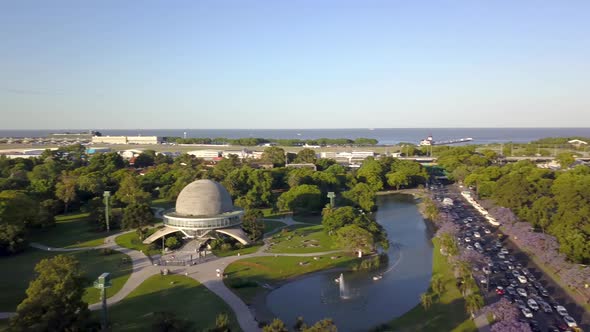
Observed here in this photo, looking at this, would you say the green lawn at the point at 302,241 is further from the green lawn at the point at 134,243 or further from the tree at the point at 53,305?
the tree at the point at 53,305

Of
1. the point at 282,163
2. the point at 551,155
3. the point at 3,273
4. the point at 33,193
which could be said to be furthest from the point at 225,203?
the point at 551,155

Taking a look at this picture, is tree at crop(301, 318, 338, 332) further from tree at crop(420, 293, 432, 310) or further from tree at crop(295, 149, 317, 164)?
tree at crop(295, 149, 317, 164)

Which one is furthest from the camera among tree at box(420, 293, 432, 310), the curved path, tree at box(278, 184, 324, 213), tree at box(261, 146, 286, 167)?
tree at box(261, 146, 286, 167)

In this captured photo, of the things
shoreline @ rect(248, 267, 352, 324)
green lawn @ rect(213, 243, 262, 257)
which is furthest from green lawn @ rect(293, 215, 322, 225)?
shoreline @ rect(248, 267, 352, 324)

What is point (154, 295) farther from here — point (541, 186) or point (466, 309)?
point (541, 186)

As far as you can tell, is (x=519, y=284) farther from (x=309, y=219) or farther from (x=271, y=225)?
(x=271, y=225)

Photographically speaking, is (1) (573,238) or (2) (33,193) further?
(2) (33,193)

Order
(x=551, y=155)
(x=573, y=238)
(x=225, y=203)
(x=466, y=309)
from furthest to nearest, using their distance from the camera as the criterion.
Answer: (x=551, y=155)
(x=225, y=203)
(x=573, y=238)
(x=466, y=309)
